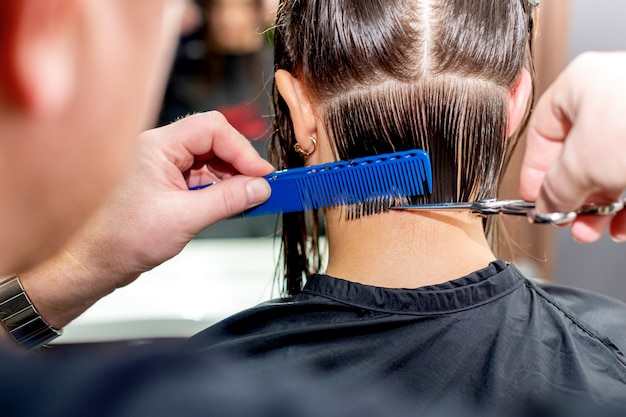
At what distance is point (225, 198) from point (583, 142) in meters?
0.69

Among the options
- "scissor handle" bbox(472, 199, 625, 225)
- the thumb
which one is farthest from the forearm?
"scissor handle" bbox(472, 199, 625, 225)

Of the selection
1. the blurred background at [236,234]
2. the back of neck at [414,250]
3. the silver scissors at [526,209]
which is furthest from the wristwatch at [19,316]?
the blurred background at [236,234]

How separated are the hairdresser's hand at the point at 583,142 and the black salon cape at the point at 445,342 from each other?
25 cm

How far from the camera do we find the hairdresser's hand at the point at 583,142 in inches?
26.8

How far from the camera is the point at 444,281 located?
111 centimetres

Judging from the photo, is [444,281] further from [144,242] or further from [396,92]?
[144,242]

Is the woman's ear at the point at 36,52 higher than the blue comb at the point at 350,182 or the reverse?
higher

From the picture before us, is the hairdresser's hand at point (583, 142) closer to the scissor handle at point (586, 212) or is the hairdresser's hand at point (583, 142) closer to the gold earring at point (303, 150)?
the scissor handle at point (586, 212)

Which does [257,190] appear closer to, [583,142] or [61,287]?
[61,287]

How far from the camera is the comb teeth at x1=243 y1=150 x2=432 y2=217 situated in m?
1.14

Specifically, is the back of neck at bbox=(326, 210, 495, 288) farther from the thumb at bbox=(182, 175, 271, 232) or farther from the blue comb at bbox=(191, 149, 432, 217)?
the thumb at bbox=(182, 175, 271, 232)

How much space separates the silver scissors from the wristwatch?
0.68 metres

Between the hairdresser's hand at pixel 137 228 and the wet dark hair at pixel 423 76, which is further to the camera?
the hairdresser's hand at pixel 137 228

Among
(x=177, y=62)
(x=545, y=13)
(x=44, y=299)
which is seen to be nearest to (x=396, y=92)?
(x=44, y=299)
